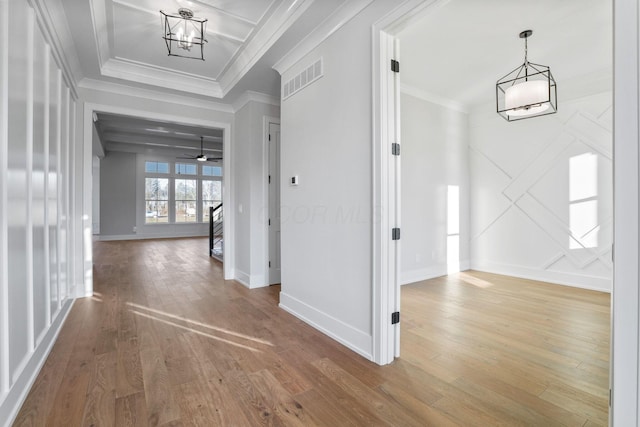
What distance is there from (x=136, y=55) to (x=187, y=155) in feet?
24.3

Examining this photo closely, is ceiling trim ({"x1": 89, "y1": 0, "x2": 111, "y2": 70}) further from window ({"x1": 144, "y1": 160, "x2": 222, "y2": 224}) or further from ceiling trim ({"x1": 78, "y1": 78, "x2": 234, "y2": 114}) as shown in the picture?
window ({"x1": 144, "y1": 160, "x2": 222, "y2": 224})

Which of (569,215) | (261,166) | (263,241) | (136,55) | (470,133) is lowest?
(263,241)

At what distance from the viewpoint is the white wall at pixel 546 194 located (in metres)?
4.02

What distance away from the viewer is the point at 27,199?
1904mm

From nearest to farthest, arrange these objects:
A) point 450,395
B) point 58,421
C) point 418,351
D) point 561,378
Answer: point 58,421, point 450,395, point 561,378, point 418,351

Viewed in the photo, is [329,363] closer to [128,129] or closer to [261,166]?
[261,166]

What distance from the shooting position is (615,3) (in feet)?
3.62

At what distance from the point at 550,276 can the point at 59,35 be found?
6.54 meters

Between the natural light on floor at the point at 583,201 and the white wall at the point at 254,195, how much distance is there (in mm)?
4322

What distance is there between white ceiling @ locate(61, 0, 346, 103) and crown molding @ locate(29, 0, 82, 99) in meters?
0.06

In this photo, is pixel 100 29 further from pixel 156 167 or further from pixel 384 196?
pixel 156 167

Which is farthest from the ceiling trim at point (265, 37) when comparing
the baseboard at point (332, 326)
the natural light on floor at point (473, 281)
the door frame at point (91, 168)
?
the natural light on floor at point (473, 281)

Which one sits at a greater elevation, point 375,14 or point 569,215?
point 375,14

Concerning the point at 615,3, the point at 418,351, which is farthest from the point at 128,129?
the point at 615,3
